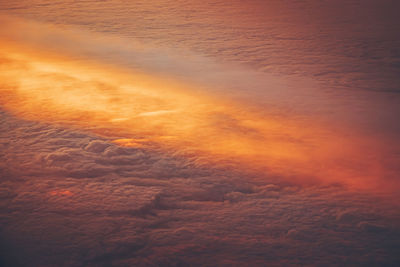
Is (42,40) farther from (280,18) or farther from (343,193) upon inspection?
(343,193)

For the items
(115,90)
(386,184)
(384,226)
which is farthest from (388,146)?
(115,90)

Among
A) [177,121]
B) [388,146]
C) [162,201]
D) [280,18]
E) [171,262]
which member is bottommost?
[171,262]

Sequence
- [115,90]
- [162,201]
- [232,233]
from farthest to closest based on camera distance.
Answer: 1. [115,90]
2. [162,201]
3. [232,233]

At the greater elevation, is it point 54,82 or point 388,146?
point 54,82

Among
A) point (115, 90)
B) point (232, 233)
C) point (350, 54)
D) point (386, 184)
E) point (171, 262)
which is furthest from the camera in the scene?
point (350, 54)

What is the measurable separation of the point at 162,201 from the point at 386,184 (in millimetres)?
1166

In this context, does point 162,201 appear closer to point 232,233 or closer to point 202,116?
point 232,233

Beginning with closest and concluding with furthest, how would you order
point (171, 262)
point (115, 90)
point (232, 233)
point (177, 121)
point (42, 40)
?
point (171, 262)
point (232, 233)
point (177, 121)
point (115, 90)
point (42, 40)

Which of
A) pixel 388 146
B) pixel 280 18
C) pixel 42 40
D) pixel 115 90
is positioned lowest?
pixel 388 146

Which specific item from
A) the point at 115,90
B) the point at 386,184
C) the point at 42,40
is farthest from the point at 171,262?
the point at 42,40

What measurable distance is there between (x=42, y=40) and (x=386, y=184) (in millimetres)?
5311

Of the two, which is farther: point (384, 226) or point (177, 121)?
point (177, 121)

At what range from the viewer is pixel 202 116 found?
135 inches

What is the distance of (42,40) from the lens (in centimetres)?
632
